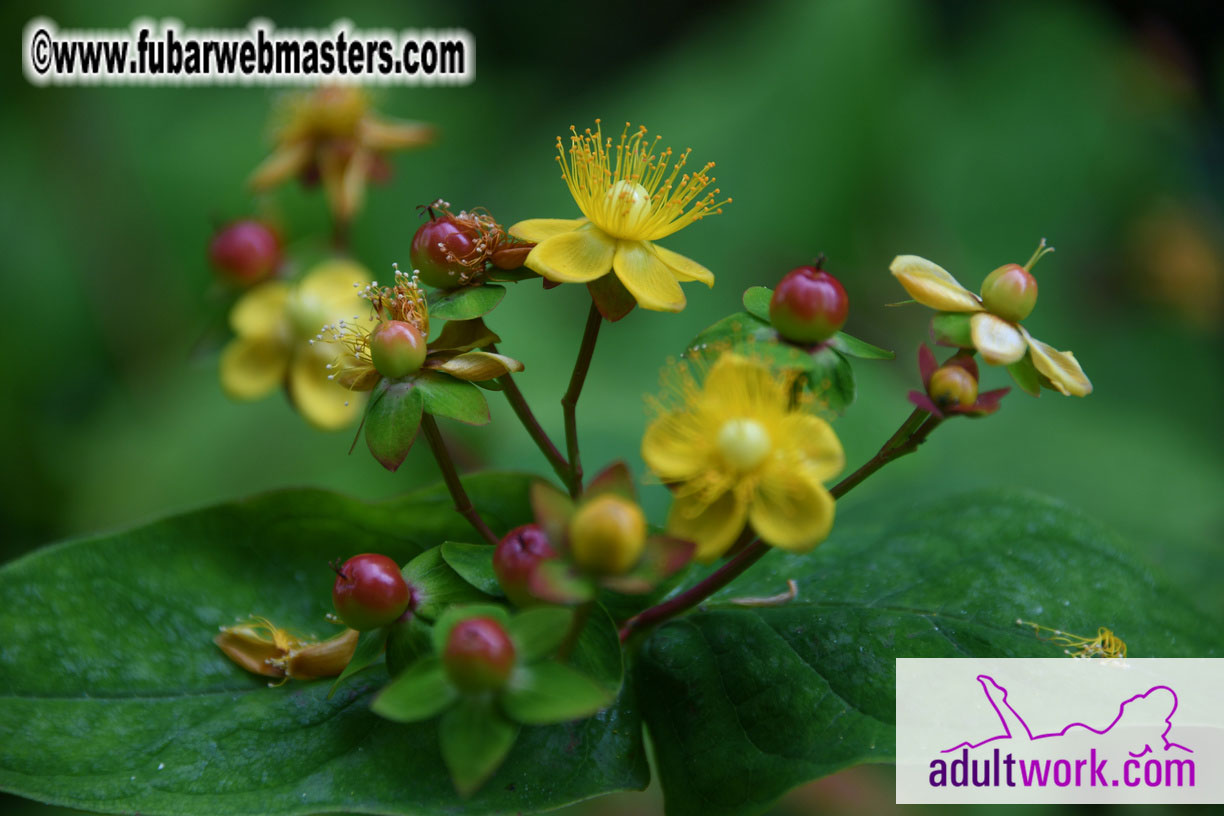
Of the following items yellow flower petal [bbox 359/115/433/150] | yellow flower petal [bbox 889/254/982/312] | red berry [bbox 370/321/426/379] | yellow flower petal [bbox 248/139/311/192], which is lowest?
red berry [bbox 370/321/426/379]

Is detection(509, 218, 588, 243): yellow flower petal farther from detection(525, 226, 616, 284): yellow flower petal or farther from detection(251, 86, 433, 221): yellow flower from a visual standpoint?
detection(251, 86, 433, 221): yellow flower

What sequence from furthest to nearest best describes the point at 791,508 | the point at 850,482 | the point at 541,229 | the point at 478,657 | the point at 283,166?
1. the point at 283,166
2. the point at 541,229
3. the point at 850,482
4. the point at 791,508
5. the point at 478,657

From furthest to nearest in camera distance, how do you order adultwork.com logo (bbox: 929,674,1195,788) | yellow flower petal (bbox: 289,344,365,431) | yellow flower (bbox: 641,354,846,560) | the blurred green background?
1. the blurred green background
2. yellow flower petal (bbox: 289,344,365,431)
3. adultwork.com logo (bbox: 929,674,1195,788)
4. yellow flower (bbox: 641,354,846,560)

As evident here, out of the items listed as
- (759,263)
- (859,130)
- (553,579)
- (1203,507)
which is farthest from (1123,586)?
(859,130)

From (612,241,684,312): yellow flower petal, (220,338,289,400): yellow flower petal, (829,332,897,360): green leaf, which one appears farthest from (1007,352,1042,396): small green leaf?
(220,338,289,400): yellow flower petal

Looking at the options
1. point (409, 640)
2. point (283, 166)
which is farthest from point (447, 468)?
point (283, 166)

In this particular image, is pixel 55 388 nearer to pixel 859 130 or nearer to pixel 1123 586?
pixel 859 130

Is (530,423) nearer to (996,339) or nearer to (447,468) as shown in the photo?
(447,468)
